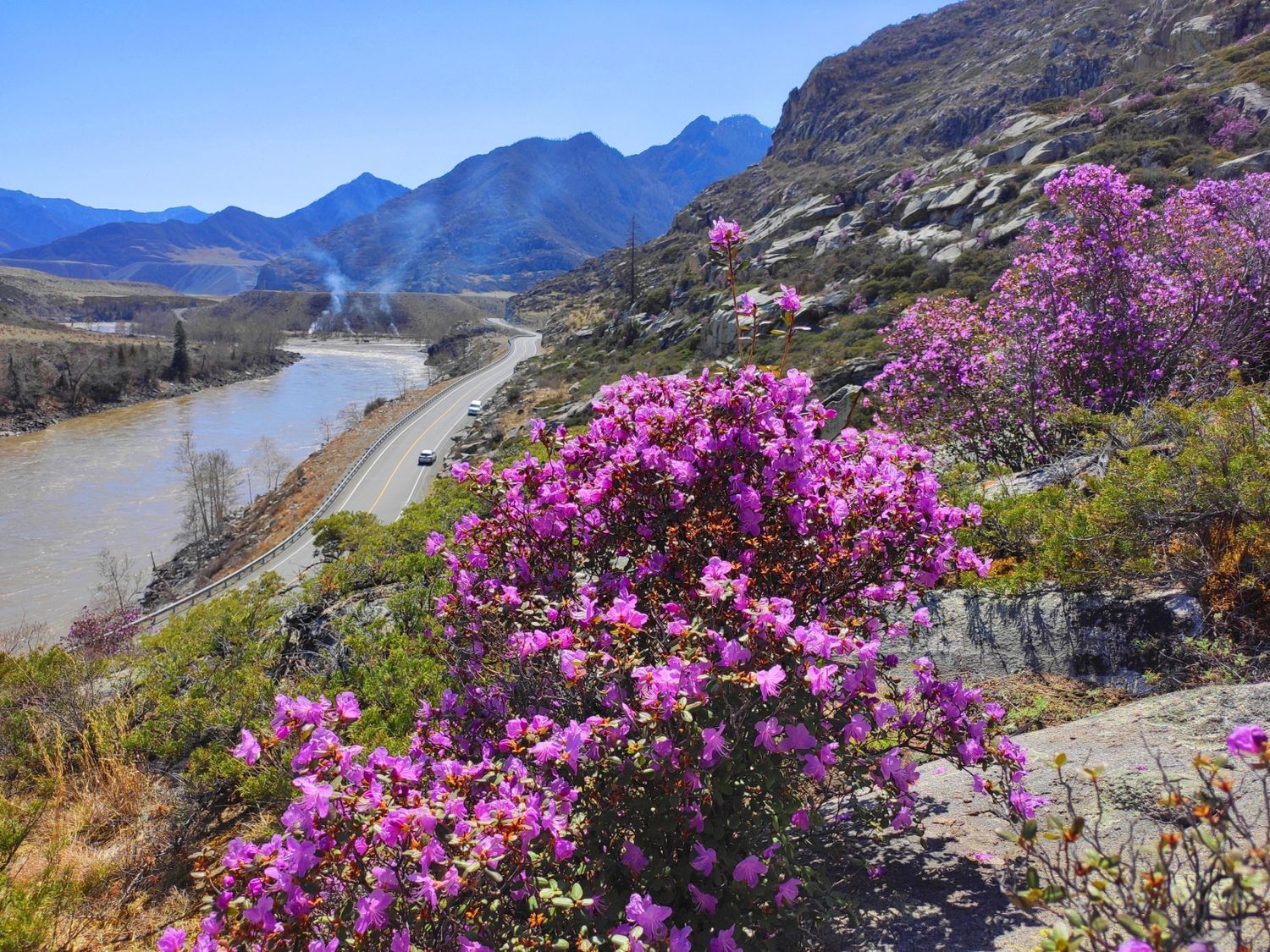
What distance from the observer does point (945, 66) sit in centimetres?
8519

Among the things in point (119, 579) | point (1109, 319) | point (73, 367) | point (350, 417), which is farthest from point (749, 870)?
point (73, 367)

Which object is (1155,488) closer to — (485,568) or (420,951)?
(485,568)

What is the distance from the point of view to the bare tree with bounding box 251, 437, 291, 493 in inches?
1757

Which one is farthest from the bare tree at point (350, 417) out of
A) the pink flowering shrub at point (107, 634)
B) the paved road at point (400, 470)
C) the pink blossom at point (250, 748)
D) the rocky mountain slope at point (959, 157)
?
the pink blossom at point (250, 748)

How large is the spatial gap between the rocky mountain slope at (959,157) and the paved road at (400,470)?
9.65 m

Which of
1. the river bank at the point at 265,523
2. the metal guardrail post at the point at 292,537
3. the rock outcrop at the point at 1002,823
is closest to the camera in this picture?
the rock outcrop at the point at 1002,823

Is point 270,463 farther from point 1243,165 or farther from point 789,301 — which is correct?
point 1243,165

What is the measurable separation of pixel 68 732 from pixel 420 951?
6354 mm

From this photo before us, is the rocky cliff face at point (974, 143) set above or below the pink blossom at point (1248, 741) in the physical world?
above

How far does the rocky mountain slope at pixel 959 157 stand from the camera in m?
27.9

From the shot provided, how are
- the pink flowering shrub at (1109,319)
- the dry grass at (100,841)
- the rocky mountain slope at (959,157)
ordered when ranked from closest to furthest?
the dry grass at (100,841) < the pink flowering shrub at (1109,319) < the rocky mountain slope at (959,157)

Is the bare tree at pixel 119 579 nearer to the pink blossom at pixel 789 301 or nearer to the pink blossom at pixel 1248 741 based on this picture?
the pink blossom at pixel 789 301

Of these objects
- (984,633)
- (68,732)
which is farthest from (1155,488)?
(68,732)

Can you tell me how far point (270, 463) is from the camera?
149 feet
